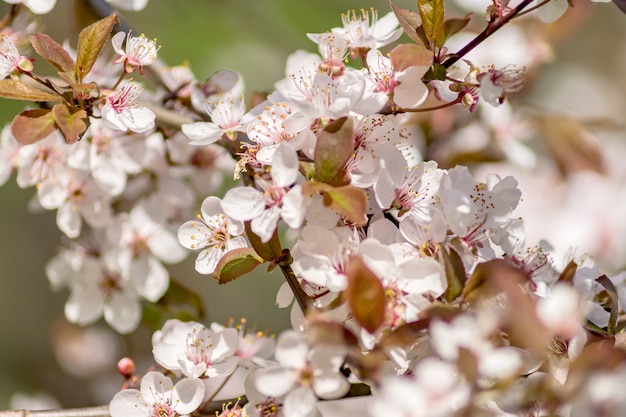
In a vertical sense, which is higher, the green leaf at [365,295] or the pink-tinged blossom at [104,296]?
the green leaf at [365,295]

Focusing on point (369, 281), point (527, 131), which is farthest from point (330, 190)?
point (527, 131)


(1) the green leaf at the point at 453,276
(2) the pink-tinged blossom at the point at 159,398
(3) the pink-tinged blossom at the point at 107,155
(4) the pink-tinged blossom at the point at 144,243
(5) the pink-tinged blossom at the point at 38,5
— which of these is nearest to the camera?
(1) the green leaf at the point at 453,276

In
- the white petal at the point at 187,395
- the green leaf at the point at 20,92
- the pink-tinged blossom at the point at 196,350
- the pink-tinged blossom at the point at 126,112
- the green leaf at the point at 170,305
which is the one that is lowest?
the green leaf at the point at 170,305

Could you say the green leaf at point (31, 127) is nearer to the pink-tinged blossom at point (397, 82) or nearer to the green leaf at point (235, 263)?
the green leaf at point (235, 263)

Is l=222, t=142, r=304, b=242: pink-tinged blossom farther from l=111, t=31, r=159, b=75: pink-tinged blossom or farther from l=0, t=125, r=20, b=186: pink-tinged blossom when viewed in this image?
l=0, t=125, r=20, b=186: pink-tinged blossom

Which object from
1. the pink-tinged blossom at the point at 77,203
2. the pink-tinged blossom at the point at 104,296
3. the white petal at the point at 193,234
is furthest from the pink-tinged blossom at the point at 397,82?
the pink-tinged blossom at the point at 104,296

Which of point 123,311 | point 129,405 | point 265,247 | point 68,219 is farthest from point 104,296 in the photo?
point 265,247

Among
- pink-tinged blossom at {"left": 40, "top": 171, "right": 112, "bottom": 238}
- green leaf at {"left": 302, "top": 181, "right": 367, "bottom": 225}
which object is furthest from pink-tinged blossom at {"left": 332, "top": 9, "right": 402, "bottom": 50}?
pink-tinged blossom at {"left": 40, "top": 171, "right": 112, "bottom": 238}
